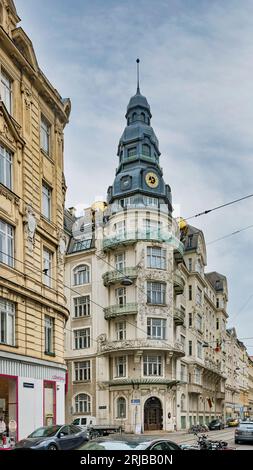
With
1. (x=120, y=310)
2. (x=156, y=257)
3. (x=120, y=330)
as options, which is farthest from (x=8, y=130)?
(x=120, y=330)

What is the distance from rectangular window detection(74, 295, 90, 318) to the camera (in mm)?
54281

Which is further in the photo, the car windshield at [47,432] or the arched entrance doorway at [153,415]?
the arched entrance doorway at [153,415]

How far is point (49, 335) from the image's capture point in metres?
27.4

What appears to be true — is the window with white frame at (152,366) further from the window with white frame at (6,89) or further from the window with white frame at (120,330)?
the window with white frame at (6,89)

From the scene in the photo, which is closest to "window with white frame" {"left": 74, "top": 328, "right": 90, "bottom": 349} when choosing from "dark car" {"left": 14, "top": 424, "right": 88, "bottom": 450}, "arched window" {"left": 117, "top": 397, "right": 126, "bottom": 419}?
"arched window" {"left": 117, "top": 397, "right": 126, "bottom": 419}

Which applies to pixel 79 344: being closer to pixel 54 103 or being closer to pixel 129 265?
pixel 129 265

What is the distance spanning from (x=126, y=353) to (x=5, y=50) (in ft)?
104

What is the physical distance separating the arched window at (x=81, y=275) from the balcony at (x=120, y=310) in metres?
4.28

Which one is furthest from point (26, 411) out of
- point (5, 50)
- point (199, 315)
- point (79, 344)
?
point (199, 315)

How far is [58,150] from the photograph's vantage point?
30656 millimetres

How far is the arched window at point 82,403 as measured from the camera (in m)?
52.2

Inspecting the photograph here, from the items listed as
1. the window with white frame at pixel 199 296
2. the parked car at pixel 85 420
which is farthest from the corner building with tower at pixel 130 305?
the window with white frame at pixel 199 296

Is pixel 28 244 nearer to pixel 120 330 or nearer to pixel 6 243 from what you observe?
pixel 6 243

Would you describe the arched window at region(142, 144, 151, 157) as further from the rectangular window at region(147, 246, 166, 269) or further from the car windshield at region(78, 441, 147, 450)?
the car windshield at region(78, 441, 147, 450)
